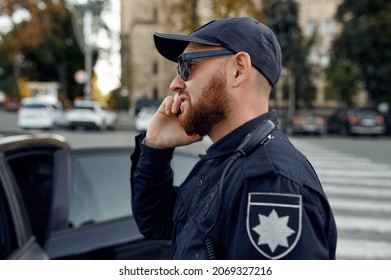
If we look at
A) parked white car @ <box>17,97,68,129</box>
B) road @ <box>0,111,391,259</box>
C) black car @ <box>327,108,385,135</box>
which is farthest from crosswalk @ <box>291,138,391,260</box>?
parked white car @ <box>17,97,68,129</box>

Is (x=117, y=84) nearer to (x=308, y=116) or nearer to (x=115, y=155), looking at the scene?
(x=308, y=116)

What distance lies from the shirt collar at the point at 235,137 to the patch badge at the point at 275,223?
0.80 feet

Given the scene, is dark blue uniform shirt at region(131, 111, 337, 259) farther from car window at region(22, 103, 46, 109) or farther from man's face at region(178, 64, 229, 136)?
car window at region(22, 103, 46, 109)

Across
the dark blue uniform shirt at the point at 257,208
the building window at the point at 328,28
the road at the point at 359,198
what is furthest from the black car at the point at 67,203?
the building window at the point at 328,28

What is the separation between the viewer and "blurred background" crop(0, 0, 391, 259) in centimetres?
682

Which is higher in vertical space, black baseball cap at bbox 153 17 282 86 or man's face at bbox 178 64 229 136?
black baseball cap at bbox 153 17 282 86

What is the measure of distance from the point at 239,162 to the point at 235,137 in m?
0.12

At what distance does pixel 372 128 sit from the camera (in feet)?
68.3

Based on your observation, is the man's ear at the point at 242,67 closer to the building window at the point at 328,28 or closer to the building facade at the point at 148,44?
the building facade at the point at 148,44

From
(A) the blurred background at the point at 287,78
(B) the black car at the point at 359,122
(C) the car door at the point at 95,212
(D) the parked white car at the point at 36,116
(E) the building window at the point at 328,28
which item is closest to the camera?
(C) the car door at the point at 95,212

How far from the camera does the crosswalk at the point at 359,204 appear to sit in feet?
14.8

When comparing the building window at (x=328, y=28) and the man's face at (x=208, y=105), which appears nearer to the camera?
the man's face at (x=208, y=105)
